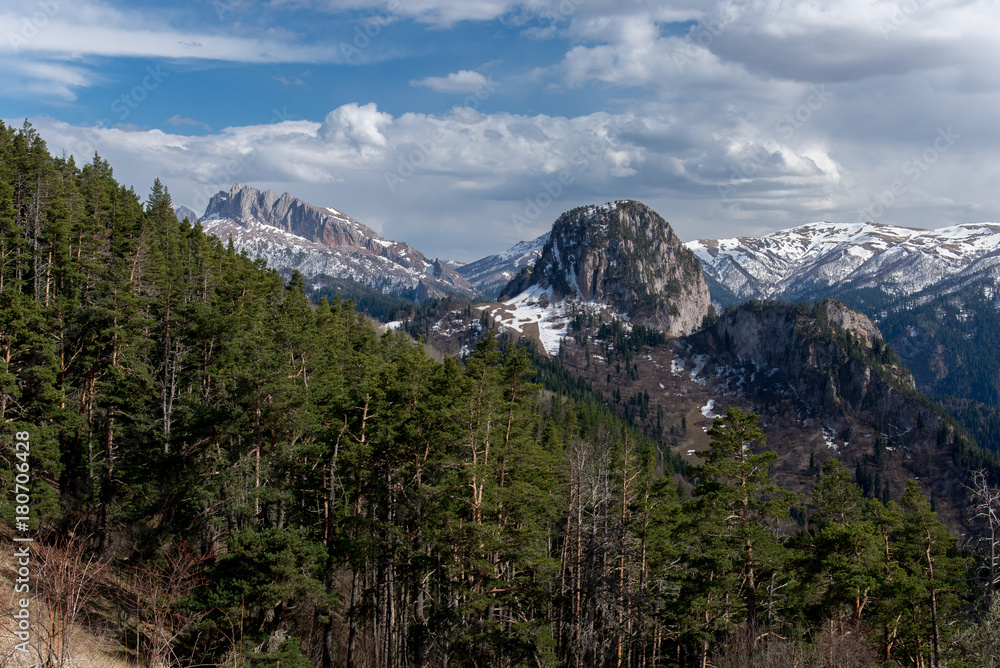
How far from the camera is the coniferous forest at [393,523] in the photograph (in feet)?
90.6

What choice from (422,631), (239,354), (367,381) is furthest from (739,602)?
(239,354)

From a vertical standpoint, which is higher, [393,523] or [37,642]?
[393,523]

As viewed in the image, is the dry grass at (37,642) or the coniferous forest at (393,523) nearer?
the dry grass at (37,642)

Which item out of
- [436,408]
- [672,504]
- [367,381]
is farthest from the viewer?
[672,504]

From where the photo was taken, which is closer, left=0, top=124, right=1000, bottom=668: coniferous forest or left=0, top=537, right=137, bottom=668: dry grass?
left=0, top=537, right=137, bottom=668: dry grass

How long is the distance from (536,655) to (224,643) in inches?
578

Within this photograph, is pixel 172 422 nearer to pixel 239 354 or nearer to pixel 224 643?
pixel 239 354

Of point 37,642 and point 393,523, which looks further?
point 393,523

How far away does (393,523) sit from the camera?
30844 mm

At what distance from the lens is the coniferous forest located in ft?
90.6

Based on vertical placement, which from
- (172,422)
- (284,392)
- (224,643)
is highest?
(284,392)

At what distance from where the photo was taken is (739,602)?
30922 millimetres

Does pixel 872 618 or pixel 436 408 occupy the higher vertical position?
pixel 436 408

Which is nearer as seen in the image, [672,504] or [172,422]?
[172,422]
